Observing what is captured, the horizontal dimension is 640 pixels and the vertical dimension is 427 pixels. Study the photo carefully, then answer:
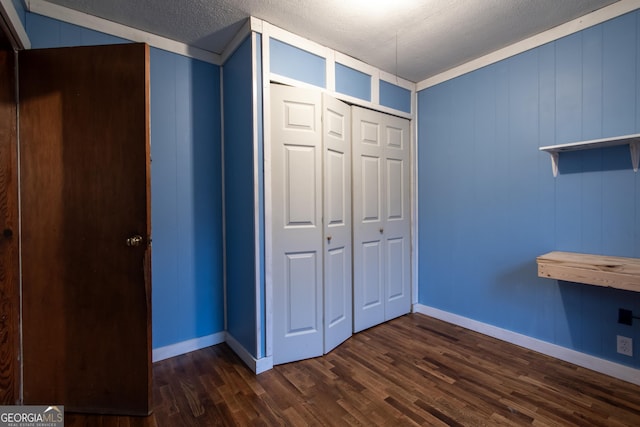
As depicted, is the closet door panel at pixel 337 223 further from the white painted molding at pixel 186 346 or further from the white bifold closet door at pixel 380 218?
the white painted molding at pixel 186 346

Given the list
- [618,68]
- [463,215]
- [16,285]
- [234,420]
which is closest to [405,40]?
[618,68]

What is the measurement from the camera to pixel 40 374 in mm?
1593

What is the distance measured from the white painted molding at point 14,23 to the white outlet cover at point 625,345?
4.03 meters

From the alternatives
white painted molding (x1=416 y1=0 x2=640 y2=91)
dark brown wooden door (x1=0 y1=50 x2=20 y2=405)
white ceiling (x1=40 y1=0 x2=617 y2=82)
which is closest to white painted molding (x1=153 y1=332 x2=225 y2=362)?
dark brown wooden door (x1=0 y1=50 x2=20 y2=405)

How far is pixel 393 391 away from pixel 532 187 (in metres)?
1.94

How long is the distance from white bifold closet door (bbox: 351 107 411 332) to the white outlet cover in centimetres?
160

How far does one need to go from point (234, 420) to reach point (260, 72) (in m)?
2.24

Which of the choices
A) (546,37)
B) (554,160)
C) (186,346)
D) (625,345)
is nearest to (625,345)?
(625,345)

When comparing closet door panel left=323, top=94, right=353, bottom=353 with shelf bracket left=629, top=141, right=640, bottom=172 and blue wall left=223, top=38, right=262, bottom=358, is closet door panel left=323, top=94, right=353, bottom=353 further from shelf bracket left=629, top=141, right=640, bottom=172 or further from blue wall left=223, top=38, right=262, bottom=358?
shelf bracket left=629, top=141, right=640, bottom=172

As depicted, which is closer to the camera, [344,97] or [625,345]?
[625,345]

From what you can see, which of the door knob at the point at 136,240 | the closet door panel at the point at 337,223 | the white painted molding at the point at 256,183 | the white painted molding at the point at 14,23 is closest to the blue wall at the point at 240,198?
the white painted molding at the point at 256,183

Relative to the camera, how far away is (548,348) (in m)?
2.22

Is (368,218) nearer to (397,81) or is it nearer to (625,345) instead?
(397,81)

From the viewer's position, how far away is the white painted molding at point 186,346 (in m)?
2.21
